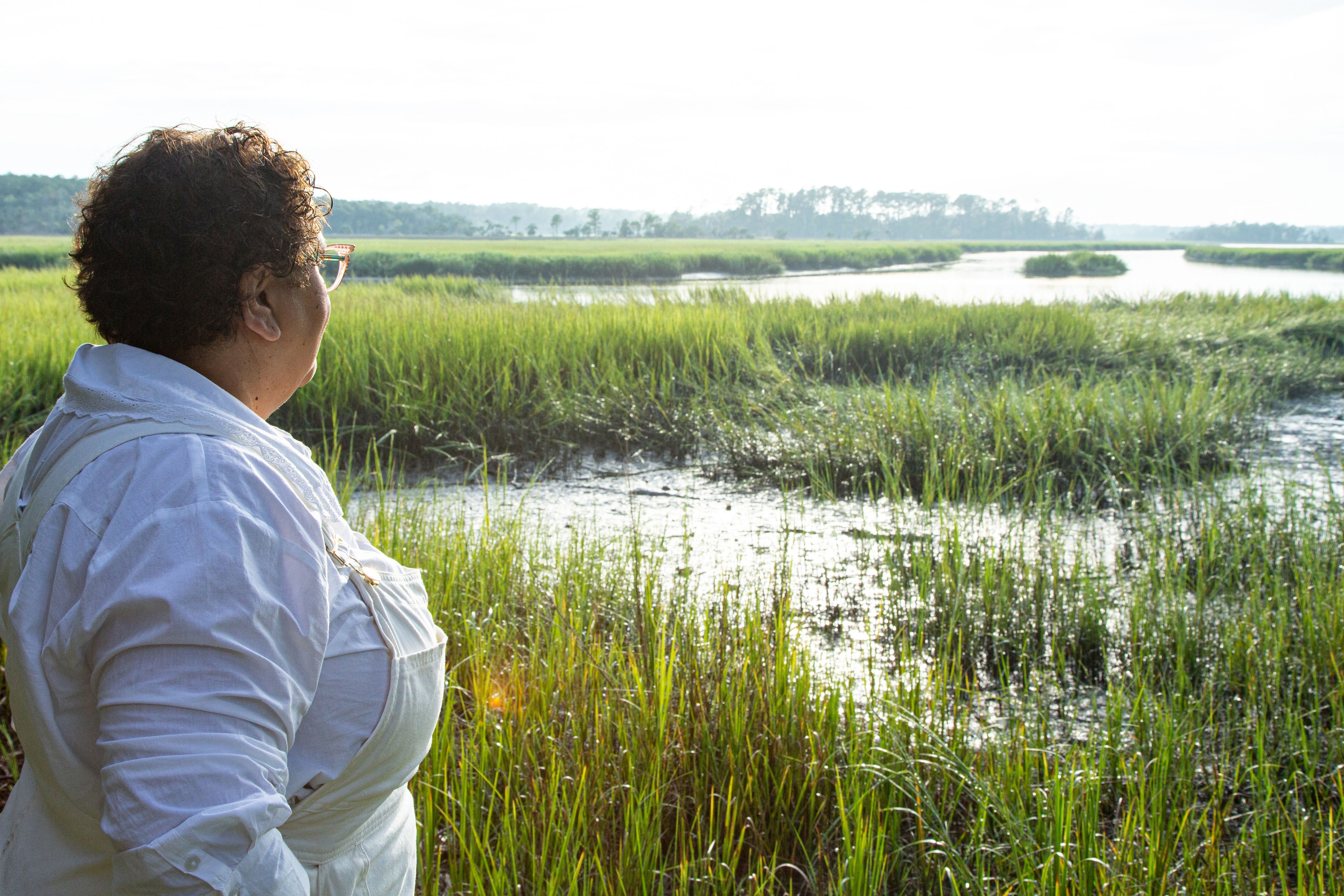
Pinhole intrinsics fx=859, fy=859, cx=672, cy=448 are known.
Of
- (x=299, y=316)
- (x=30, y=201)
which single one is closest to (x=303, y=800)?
(x=299, y=316)

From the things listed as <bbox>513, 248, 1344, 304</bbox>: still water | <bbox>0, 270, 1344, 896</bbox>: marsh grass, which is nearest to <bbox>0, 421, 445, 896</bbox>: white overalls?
<bbox>0, 270, 1344, 896</bbox>: marsh grass

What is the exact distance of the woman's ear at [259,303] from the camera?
0.89 meters

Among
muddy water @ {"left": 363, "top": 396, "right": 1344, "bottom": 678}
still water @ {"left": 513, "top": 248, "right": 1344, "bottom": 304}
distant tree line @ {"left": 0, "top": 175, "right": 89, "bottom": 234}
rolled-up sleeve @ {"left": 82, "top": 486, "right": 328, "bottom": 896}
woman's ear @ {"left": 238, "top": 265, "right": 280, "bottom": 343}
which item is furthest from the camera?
distant tree line @ {"left": 0, "top": 175, "right": 89, "bottom": 234}

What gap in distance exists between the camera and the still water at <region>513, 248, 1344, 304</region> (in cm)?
1295

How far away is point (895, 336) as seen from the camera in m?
8.36

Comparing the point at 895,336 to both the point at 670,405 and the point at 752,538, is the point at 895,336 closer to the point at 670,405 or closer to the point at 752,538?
the point at 670,405

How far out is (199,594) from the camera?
690mm

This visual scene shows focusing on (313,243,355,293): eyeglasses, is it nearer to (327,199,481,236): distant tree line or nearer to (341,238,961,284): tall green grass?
(341,238,961,284): tall green grass

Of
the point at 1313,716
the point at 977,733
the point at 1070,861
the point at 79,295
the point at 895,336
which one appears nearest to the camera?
the point at 79,295

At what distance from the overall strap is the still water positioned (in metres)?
9.09

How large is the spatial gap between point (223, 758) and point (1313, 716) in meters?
2.71

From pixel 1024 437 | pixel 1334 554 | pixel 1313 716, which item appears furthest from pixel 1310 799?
pixel 1024 437

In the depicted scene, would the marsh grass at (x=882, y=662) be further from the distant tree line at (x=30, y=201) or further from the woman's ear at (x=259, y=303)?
the distant tree line at (x=30, y=201)

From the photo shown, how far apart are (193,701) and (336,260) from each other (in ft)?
2.03
